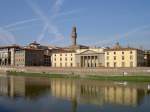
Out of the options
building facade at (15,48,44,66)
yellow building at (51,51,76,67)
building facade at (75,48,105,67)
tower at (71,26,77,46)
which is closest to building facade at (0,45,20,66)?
building facade at (15,48,44,66)

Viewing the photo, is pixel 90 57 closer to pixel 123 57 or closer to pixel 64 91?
pixel 123 57

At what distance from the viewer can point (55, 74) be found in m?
72.9

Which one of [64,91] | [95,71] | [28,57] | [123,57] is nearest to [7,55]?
[28,57]

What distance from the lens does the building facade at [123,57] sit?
7600 centimetres

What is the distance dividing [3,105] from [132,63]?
50.3 metres

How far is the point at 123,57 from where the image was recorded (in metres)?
77.8

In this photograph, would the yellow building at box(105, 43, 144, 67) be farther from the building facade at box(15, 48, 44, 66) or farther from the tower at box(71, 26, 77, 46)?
the building facade at box(15, 48, 44, 66)

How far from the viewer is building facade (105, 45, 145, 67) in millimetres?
76000

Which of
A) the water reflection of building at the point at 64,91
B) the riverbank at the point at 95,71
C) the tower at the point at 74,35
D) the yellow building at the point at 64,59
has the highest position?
the tower at the point at 74,35

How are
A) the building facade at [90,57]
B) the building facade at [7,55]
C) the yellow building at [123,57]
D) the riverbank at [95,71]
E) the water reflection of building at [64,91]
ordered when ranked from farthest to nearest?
the building facade at [7,55], the building facade at [90,57], the yellow building at [123,57], the riverbank at [95,71], the water reflection of building at [64,91]

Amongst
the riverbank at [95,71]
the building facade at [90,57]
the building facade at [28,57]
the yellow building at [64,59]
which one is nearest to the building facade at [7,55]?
the building facade at [28,57]

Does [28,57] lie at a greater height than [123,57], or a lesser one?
greater

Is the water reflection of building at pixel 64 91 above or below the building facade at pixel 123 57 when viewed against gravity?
below

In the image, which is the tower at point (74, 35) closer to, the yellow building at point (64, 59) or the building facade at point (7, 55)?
the yellow building at point (64, 59)
